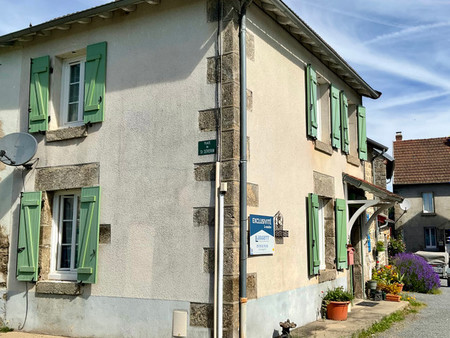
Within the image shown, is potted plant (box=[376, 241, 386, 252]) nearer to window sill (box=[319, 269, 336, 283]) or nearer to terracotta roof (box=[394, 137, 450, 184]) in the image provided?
window sill (box=[319, 269, 336, 283])

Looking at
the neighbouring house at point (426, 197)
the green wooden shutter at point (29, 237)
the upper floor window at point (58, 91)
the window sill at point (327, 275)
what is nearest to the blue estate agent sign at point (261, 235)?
the window sill at point (327, 275)

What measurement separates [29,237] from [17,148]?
4.50ft

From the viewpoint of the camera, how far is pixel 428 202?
25.4 metres

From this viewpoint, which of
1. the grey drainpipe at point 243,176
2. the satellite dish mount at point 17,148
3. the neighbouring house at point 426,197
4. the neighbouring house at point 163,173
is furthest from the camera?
the neighbouring house at point 426,197

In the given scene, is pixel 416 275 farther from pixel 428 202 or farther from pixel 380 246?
pixel 428 202

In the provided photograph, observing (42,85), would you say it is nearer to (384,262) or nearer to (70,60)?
(70,60)

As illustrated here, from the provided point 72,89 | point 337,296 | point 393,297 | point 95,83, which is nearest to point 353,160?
point 393,297

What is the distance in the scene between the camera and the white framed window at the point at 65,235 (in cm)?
724

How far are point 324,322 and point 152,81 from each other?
4.68 metres

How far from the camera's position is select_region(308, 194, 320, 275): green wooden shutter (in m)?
7.98

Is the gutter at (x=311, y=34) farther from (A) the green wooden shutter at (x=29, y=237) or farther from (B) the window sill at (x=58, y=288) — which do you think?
(B) the window sill at (x=58, y=288)

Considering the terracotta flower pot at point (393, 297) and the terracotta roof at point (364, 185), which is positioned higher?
the terracotta roof at point (364, 185)

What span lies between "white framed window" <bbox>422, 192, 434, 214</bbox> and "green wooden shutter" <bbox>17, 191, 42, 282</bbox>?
72.9ft

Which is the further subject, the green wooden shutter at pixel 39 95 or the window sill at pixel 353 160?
the window sill at pixel 353 160
